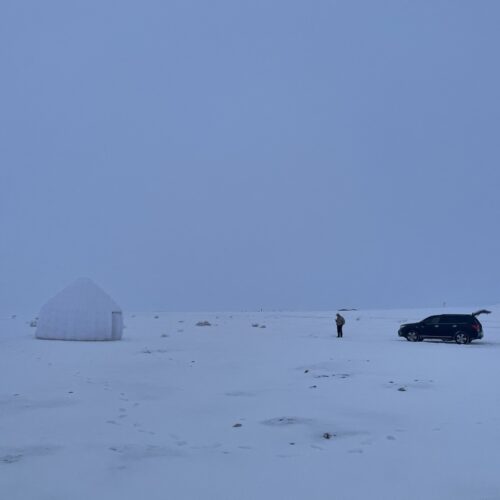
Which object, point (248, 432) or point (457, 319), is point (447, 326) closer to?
point (457, 319)

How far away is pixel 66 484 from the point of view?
21.0 ft

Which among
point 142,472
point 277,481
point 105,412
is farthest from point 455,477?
point 105,412

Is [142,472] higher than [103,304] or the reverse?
the reverse

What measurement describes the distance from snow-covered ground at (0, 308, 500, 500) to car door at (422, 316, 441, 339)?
12.7 metres

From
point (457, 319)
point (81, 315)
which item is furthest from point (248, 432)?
point (457, 319)

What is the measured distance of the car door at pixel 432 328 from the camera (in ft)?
99.4

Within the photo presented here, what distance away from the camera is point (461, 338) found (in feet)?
96.4

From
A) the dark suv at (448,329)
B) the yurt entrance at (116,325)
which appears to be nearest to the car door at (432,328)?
the dark suv at (448,329)

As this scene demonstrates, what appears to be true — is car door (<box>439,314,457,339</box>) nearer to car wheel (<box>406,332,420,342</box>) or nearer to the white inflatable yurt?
car wheel (<box>406,332,420,342</box>)

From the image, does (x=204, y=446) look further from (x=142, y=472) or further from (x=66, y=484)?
(x=66, y=484)

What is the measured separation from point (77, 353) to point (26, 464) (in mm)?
15655

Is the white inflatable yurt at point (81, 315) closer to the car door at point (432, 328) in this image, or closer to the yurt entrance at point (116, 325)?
the yurt entrance at point (116, 325)

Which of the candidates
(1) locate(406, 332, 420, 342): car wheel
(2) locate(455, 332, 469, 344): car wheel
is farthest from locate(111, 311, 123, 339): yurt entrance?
(2) locate(455, 332, 469, 344): car wheel

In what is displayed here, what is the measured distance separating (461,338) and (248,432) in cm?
2333
